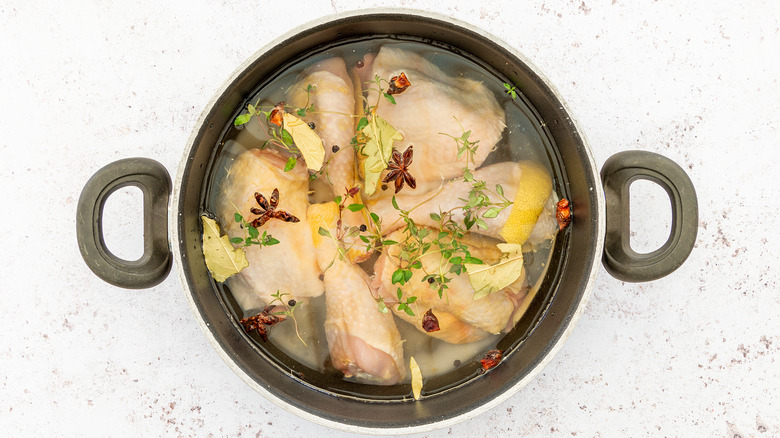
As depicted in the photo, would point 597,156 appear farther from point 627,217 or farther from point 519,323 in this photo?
point 519,323

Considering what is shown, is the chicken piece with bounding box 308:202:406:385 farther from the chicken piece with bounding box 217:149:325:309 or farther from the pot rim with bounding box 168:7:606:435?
the pot rim with bounding box 168:7:606:435

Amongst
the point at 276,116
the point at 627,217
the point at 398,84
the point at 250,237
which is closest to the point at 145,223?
the point at 250,237

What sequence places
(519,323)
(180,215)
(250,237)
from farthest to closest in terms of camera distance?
1. (519,323)
2. (250,237)
3. (180,215)

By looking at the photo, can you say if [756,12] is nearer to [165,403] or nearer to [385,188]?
[385,188]

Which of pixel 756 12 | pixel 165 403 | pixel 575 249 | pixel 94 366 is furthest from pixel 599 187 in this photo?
pixel 94 366

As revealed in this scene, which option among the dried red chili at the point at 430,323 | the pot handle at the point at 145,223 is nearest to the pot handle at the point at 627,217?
the dried red chili at the point at 430,323

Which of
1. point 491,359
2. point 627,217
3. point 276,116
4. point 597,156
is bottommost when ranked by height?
point 491,359

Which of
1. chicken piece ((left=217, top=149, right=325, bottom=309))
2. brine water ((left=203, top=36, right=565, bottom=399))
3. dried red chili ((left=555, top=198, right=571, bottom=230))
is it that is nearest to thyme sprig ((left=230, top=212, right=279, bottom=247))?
chicken piece ((left=217, top=149, right=325, bottom=309))
